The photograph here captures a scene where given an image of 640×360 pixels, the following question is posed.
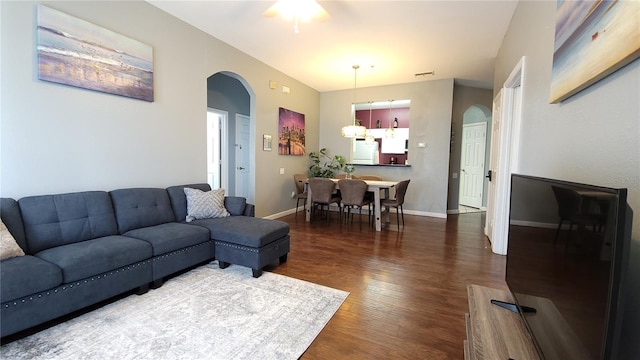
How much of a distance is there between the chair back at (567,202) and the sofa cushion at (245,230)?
7.39 ft

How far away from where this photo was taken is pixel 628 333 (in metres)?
0.82

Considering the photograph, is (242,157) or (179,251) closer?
(179,251)

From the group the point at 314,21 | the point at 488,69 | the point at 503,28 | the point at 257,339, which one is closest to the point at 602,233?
the point at 257,339

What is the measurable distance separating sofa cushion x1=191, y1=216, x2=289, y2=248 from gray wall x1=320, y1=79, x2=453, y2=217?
392 cm

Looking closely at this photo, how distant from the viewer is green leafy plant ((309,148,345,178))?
20.9 ft

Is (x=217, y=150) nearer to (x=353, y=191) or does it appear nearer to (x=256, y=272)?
(x=353, y=191)

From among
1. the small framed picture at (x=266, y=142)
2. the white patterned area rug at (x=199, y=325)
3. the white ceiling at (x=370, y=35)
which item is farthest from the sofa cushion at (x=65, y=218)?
the small framed picture at (x=266, y=142)

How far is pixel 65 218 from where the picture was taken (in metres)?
2.23

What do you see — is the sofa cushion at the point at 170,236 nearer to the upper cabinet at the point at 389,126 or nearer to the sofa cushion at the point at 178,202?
the sofa cushion at the point at 178,202

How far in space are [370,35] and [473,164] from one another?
16.8 ft

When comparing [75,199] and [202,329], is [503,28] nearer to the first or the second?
Answer: [202,329]

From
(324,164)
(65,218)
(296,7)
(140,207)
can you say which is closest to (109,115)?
(140,207)

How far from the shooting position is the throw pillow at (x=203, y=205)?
3.13m

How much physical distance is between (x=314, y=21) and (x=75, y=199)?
3.08 meters
